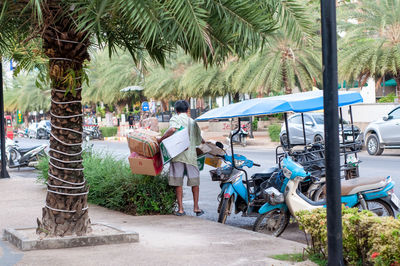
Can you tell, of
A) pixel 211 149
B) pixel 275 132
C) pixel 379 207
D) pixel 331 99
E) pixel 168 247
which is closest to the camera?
pixel 331 99

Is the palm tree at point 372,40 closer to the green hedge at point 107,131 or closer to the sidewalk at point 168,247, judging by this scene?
the sidewalk at point 168,247

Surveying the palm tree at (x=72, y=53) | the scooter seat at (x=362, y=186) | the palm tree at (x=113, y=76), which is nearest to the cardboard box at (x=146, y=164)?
the palm tree at (x=72, y=53)

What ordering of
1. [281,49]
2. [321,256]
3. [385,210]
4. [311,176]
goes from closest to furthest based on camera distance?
[321,256] → [385,210] → [311,176] → [281,49]

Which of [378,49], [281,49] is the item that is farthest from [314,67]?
[378,49]

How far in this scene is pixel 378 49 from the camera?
27.1 m

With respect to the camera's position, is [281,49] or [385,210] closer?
[385,210]

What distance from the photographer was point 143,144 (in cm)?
898

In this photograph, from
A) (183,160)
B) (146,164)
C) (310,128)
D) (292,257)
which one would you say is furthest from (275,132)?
(292,257)

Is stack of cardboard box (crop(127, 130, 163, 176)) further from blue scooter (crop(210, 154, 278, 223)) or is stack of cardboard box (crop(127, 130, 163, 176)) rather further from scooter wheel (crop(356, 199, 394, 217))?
scooter wheel (crop(356, 199, 394, 217))

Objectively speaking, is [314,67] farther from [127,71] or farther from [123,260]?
[123,260]

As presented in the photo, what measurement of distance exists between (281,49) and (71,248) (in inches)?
978

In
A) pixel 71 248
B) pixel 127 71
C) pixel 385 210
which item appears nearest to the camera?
pixel 71 248

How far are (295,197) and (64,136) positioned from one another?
10.3 feet

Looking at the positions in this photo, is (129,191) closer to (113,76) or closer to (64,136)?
(64,136)
